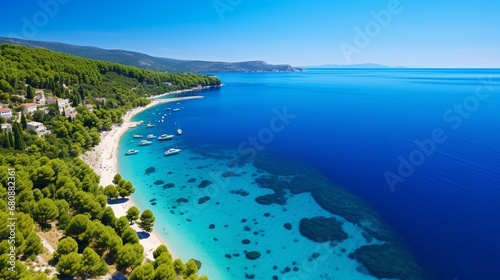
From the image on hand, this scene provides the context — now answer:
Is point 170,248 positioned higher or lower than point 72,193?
lower

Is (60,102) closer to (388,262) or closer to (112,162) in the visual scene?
(112,162)

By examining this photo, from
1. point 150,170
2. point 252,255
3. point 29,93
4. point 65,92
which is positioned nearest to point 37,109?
point 29,93

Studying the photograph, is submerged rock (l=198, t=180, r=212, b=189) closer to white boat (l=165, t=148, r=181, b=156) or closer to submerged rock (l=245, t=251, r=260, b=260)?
white boat (l=165, t=148, r=181, b=156)

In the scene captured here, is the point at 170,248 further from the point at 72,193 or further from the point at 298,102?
the point at 298,102

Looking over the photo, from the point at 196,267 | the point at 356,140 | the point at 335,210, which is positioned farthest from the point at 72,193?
the point at 356,140

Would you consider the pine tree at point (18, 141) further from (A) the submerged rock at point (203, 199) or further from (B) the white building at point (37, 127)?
(A) the submerged rock at point (203, 199)

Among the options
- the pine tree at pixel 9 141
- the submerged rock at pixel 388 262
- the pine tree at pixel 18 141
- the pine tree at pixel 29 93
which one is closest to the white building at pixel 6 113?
the pine tree at pixel 29 93

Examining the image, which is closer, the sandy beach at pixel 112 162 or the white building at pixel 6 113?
the sandy beach at pixel 112 162
